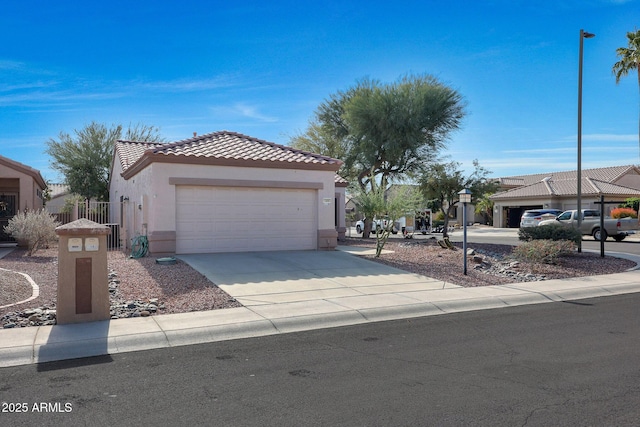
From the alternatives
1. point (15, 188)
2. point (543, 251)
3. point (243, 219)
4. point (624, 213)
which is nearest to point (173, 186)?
point (243, 219)

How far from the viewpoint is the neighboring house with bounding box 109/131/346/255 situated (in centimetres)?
1631

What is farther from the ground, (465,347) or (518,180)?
(518,180)

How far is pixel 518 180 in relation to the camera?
6025 centimetres

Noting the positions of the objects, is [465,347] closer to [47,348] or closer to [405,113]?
[47,348]

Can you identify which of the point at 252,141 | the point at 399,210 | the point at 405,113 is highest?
the point at 405,113

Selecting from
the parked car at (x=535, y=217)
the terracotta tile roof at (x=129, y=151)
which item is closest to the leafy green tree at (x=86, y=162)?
the terracotta tile roof at (x=129, y=151)

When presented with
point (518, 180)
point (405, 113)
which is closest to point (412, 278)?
point (405, 113)

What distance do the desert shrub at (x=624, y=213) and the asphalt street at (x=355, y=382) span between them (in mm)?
33668

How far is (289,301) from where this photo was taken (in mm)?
10234

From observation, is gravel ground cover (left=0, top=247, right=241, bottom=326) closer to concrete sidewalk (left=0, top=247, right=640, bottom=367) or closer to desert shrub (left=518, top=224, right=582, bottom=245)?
concrete sidewalk (left=0, top=247, right=640, bottom=367)

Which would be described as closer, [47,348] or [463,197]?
[47,348]

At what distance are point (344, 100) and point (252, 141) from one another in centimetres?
1310

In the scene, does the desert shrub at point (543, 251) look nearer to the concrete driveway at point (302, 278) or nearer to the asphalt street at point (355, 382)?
the concrete driveway at point (302, 278)

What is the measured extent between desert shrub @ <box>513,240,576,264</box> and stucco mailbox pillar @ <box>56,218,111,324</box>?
1195 centimetres
